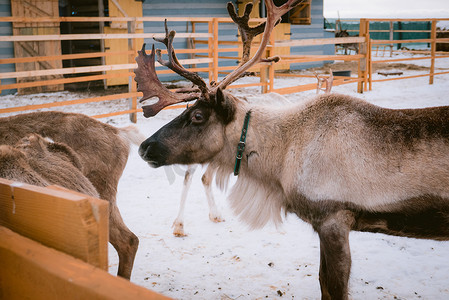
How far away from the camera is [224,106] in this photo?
290cm

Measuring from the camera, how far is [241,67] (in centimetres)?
331

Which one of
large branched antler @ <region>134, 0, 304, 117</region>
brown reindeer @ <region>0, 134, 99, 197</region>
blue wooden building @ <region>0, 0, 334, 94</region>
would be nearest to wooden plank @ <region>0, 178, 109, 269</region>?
brown reindeer @ <region>0, 134, 99, 197</region>

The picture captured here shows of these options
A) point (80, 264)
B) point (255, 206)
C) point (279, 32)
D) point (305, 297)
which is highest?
point (279, 32)

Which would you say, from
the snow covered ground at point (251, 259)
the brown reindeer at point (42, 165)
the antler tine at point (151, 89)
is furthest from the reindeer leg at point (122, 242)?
the antler tine at point (151, 89)

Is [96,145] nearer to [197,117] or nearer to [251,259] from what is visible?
[197,117]

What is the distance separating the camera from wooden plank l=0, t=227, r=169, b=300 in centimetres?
90

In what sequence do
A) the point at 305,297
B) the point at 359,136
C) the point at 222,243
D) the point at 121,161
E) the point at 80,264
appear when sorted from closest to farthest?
the point at 80,264 < the point at 359,136 < the point at 305,297 < the point at 121,161 < the point at 222,243

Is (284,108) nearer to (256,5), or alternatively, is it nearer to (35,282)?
(35,282)

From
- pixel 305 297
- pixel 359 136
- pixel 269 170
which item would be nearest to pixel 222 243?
pixel 305 297

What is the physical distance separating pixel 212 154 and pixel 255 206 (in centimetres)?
43

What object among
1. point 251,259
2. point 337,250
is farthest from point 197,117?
point 251,259

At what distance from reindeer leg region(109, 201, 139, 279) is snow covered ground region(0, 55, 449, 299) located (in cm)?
26

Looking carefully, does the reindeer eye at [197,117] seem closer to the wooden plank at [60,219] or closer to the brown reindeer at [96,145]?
the brown reindeer at [96,145]

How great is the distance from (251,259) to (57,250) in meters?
2.77
